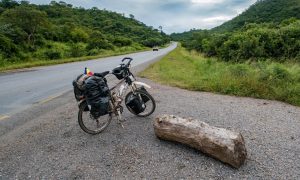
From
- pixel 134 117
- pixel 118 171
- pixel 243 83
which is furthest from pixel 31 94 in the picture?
pixel 243 83

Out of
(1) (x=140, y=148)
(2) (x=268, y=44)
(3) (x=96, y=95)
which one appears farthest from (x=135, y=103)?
(2) (x=268, y=44)

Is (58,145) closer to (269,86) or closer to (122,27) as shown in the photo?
(269,86)

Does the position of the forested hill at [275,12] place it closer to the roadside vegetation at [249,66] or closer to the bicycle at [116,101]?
the roadside vegetation at [249,66]

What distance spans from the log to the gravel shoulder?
0.12 meters

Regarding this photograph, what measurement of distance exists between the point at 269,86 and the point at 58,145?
590 cm

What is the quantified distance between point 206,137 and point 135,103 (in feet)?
6.44

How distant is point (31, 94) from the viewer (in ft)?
27.7

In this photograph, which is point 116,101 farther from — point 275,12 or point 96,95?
point 275,12

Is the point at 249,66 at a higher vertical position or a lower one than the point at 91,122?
higher

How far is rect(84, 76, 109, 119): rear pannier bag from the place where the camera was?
13.6 ft

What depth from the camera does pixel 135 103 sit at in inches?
200

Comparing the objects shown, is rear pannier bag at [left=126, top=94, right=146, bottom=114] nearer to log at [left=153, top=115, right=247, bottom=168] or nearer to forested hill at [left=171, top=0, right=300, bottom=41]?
log at [left=153, top=115, right=247, bottom=168]

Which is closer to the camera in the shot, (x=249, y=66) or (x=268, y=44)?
(x=249, y=66)

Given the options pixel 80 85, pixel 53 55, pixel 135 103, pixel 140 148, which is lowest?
pixel 53 55
